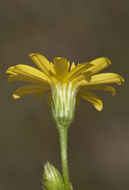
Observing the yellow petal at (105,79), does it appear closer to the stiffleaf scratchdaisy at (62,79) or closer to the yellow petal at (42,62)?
the stiffleaf scratchdaisy at (62,79)

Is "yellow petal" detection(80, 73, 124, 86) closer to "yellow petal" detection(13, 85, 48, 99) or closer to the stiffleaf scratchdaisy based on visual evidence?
the stiffleaf scratchdaisy

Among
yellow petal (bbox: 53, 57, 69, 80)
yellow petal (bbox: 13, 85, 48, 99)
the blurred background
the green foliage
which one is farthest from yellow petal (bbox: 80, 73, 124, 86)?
the blurred background

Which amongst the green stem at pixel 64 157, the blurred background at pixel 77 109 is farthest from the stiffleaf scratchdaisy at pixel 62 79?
the blurred background at pixel 77 109

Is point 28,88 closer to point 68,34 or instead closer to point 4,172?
point 4,172

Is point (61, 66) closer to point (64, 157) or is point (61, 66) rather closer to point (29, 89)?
point (29, 89)

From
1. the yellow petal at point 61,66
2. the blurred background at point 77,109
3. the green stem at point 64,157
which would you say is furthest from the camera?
the blurred background at point 77,109
